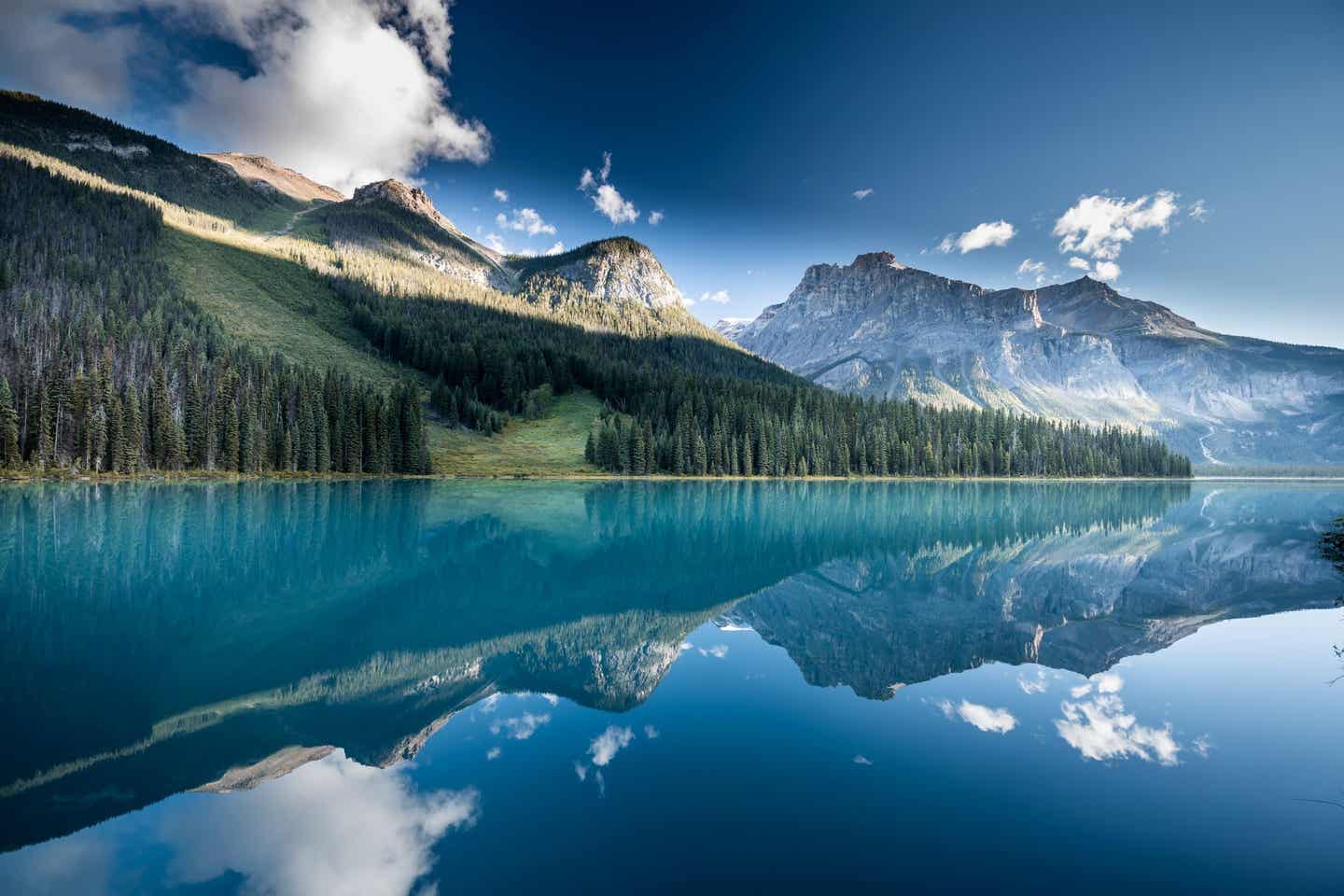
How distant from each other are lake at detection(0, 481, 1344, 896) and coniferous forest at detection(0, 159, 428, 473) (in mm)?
57143

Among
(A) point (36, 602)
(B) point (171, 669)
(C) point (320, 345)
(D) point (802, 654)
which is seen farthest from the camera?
(C) point (320, 345)

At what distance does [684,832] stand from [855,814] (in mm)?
2927

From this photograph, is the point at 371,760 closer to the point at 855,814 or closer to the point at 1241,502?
the point at 855,814

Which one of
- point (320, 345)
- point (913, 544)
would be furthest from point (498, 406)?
point (913, 544)

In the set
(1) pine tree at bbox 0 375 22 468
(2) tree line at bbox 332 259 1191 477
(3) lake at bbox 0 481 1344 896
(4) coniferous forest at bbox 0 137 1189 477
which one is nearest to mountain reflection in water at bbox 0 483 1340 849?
(3) lake at bbox 0 481 1344 896

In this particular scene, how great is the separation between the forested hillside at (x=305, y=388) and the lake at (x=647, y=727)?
6081 centimetres

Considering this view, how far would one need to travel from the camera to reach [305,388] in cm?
9506

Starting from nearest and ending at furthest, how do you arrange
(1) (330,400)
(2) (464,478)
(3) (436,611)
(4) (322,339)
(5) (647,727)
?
1. (5) (647,727)
2. (3) (436,611)
3. (1) (330,400)
4. (2) (464,478)
5. (4) (322,339)

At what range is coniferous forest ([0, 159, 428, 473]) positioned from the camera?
2953 inches

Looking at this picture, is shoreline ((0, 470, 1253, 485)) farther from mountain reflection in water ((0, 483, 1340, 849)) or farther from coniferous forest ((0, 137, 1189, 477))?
mountain reflection in water ((0, 483, 1340, 849))

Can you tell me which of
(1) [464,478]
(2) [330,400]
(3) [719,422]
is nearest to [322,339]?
(2) [330,400]

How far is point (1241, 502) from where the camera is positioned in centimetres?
10075

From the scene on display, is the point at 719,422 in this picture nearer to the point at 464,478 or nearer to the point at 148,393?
the point at 464,478

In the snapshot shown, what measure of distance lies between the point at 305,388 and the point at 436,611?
8841cm
